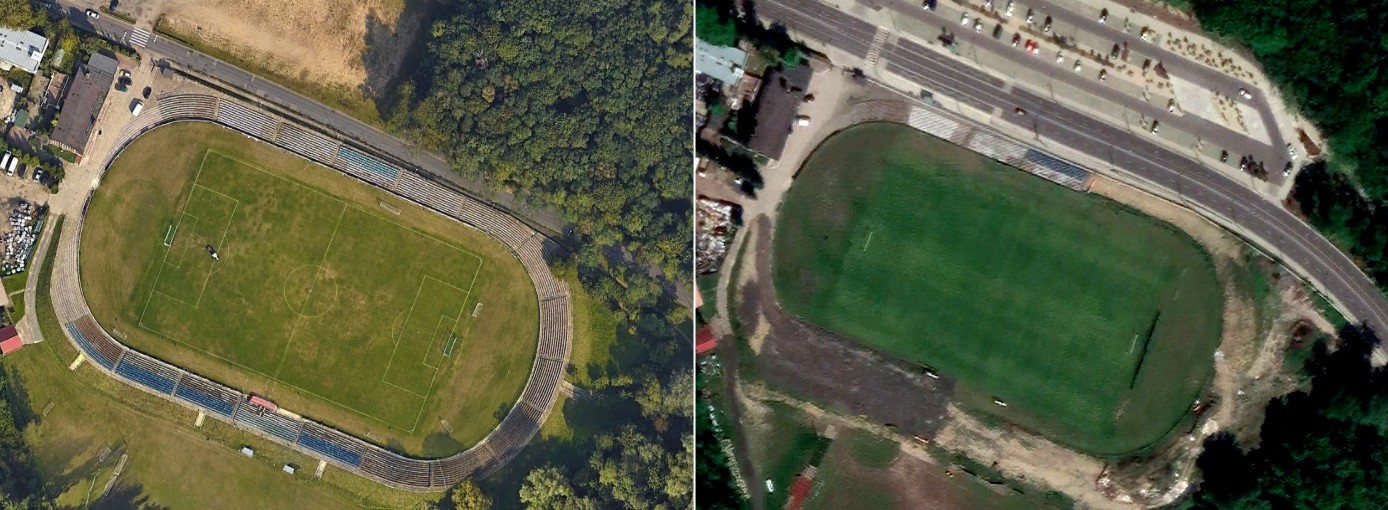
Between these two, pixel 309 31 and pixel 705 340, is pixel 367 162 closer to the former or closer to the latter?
pixel 309 31

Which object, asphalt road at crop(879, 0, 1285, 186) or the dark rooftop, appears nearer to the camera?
asphalt road at crop(879, 0, 1285, 186)

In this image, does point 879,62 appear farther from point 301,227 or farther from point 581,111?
point 301,227

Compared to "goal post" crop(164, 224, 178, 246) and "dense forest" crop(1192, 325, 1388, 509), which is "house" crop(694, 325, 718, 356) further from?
"goal post" crop(164, 224, 178, 246)

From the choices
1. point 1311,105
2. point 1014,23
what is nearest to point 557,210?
point 1014,23

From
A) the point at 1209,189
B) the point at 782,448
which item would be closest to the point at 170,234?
the point at 782,448

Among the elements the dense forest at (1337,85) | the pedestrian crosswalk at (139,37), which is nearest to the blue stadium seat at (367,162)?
the pedestrian crosswalk at (139,37)

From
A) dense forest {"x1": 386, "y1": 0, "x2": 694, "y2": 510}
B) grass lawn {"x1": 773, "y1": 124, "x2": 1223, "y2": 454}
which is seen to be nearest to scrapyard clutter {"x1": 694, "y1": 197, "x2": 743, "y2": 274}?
dense forest {"x1": 386, "y1": 0, "x2": 694, "y2": 510}

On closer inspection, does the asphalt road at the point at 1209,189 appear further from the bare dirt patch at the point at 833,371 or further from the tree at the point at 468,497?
the tree at the point at 468,497
